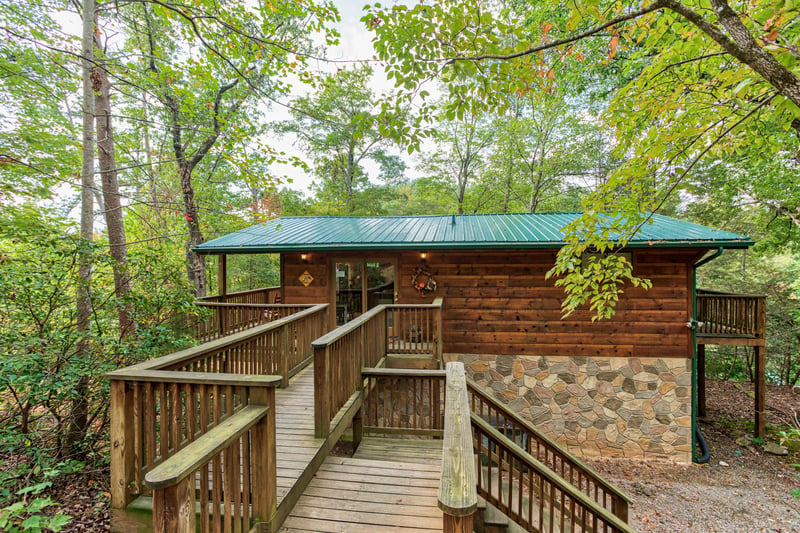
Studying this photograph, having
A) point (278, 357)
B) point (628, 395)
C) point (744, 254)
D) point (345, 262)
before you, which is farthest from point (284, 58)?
point (744, 254)

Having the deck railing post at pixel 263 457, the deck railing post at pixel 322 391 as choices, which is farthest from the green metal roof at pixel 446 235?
the deck railing post at pixel 263 457

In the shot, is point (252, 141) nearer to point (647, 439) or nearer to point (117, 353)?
point (117, 353)

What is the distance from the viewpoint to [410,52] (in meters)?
2.72

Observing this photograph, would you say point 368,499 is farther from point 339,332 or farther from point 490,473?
point 339,332

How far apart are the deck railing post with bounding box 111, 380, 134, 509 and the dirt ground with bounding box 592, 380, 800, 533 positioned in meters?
6.04

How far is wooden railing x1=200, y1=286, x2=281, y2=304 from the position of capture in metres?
6.62

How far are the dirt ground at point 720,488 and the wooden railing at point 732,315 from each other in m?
1.57

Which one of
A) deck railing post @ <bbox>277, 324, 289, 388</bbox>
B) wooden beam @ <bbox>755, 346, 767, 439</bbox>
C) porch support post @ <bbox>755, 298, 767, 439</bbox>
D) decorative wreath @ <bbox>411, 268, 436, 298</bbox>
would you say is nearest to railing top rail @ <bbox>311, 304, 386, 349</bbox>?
deck railing post @ <bbox>277, 324, 289, 388</bbox>

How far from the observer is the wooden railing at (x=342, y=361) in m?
2.79

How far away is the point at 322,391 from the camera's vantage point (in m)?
2.79

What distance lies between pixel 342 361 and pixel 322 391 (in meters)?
0.49

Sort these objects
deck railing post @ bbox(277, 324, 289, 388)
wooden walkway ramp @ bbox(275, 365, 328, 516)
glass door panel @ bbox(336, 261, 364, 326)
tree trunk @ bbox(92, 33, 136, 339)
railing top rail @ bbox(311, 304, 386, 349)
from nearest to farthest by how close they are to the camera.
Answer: wooden walkway ramp @ bbox(275, 365, 328, 516), railing top rail @ bbox(311, 304, 386, 349), deck railing post @ bbox(277, 324, 289, 388), tree trunk @ bbox(92, 33, 136, 339), glass door panel @ bbox(336, 261, 364, 326)

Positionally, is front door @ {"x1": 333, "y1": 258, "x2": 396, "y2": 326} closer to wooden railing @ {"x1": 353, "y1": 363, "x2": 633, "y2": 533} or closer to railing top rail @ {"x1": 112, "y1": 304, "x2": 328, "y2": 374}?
railing top rail @ {"x1": 112, "y1": 304, "x2": 328, "y2": 374}

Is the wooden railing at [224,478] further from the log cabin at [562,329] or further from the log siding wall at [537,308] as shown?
the log siding wall at [537,308]
